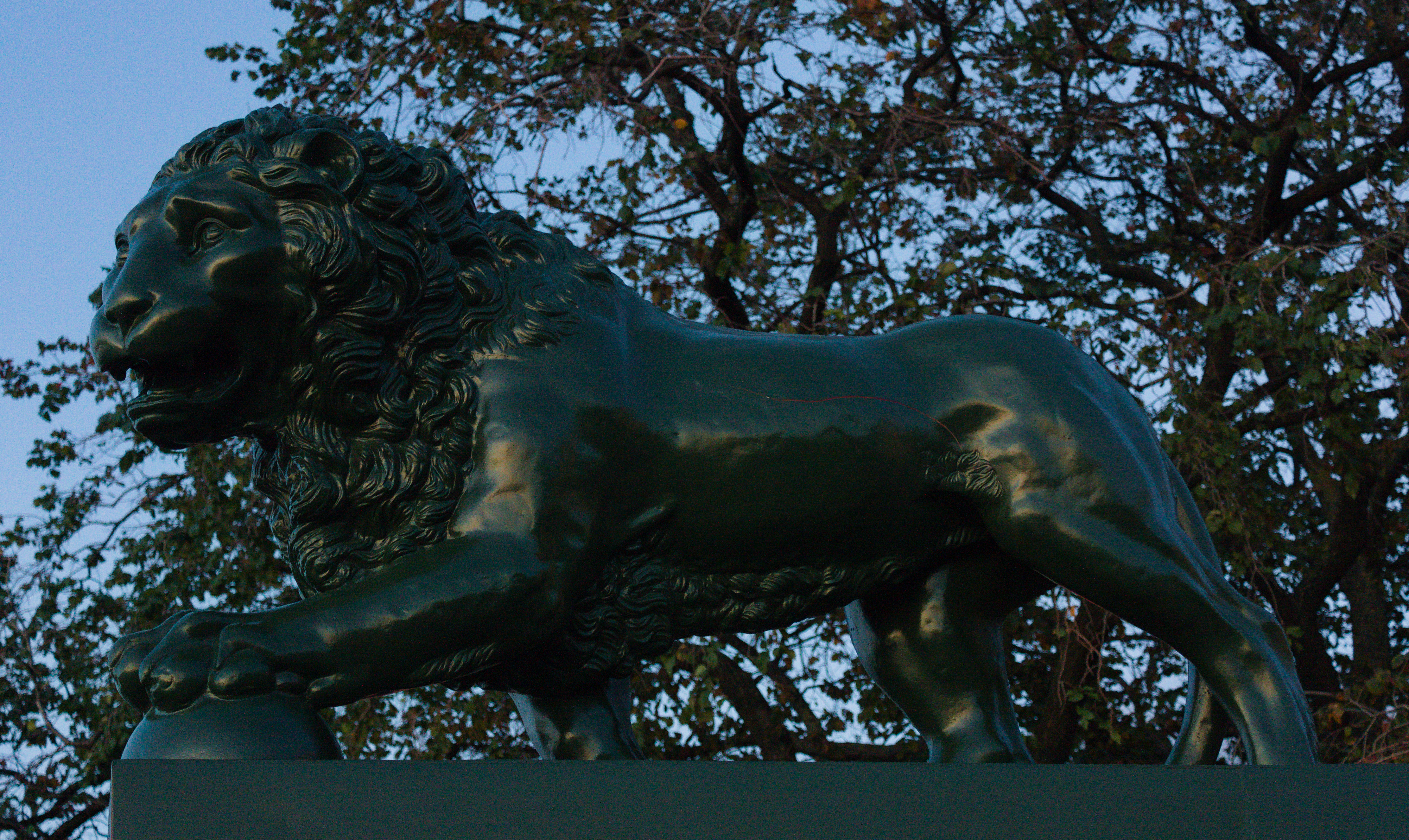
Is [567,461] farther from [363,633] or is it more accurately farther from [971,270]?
[971,270]

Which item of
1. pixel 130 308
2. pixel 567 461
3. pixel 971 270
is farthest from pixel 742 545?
pixel 971 270

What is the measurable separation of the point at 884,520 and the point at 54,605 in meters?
6.93

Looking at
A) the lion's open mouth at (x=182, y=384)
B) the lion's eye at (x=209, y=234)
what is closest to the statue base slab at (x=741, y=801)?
the lion's open mouth at (x=182, y=384)

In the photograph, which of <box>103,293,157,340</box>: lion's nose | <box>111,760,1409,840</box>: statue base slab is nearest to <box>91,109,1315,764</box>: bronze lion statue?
<box>103,293,157,340</box>: lion's nose

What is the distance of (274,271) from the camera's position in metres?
2.39

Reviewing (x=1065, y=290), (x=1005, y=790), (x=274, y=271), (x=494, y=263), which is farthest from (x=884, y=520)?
(x=1065, y=290)

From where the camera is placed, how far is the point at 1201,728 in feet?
9.10

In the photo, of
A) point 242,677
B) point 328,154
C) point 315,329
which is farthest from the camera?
point 328,154

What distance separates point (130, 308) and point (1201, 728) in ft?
6.46

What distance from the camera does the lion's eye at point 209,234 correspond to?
237 cm

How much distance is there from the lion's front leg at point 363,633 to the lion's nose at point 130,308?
0.45 metres

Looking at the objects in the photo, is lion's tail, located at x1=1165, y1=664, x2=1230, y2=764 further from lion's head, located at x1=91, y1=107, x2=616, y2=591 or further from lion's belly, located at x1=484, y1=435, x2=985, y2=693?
lion's head, located at x1=91, y1=107, x2=616, y2=591

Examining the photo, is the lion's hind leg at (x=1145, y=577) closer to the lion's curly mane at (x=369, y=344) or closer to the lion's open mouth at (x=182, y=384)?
the lion's curly mane at (x=369, y=344)

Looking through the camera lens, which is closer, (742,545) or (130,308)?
(130,308)
